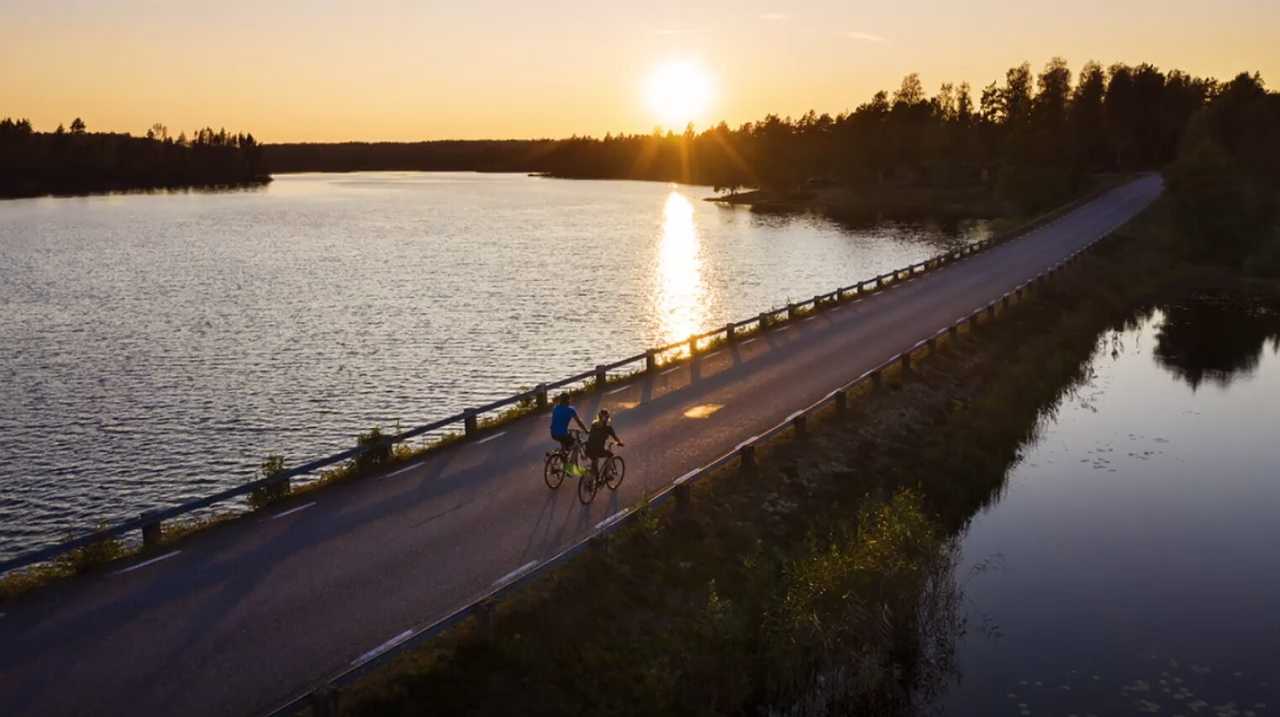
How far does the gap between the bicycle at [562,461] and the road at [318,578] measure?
0.31 meters

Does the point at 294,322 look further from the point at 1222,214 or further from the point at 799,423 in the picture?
the point at 1222,214

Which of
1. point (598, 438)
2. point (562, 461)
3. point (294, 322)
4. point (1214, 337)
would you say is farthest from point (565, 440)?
point (1214, 337)

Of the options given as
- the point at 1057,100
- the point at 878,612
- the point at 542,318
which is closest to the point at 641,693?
the point at 878,612

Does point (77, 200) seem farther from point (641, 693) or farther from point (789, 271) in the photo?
point (641, 693)

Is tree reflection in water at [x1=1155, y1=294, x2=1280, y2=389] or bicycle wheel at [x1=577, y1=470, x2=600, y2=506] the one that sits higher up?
bicycle wheel at [x1=577, y1=470, x2=600, y2=506]

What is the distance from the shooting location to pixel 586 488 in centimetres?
1975

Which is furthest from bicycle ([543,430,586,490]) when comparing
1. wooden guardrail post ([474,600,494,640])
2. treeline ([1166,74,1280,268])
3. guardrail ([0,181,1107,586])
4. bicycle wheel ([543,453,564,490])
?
treeline ([1166,74,1280,268])

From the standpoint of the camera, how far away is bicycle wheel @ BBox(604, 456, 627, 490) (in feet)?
66.3

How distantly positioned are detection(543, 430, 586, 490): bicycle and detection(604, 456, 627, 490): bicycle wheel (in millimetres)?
596

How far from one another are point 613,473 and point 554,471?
50.0 inches

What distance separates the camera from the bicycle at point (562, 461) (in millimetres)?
19656

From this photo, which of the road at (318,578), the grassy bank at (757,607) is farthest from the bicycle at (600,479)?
the grassy bank at (757,607)

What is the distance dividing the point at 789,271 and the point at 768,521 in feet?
205

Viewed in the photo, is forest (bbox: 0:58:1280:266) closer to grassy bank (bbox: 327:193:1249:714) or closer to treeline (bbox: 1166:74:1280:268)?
treeline (bbox: 1166:74:1280:268)
